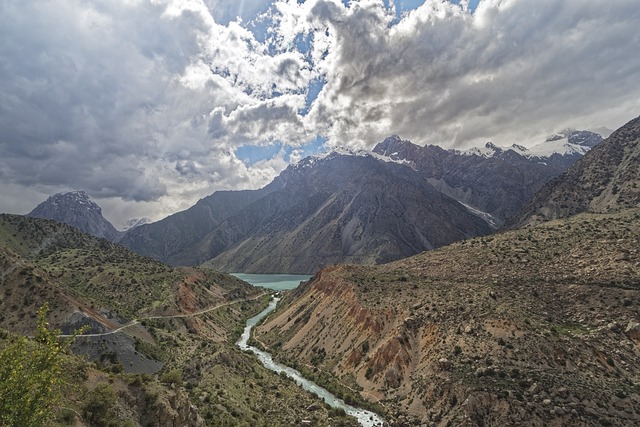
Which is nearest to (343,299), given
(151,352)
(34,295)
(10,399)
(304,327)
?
(304,327)

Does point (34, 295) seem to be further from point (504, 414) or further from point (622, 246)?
point (622, 246)

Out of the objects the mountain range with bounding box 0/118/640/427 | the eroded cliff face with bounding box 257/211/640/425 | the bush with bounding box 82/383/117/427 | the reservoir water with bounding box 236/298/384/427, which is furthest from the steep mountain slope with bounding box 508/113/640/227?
the bush with bounding box 82/383/117/427

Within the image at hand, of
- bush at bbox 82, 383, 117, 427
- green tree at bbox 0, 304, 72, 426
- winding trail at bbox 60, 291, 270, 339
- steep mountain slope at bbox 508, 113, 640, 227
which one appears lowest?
winding trail at bbox 60, 291, 270, 339

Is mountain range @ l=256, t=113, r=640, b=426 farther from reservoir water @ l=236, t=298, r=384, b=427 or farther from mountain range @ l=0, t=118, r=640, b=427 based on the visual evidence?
reservoir water @ l=236, t=298, r=384, b=427

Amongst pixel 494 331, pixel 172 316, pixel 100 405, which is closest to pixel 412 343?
pixel 494 331

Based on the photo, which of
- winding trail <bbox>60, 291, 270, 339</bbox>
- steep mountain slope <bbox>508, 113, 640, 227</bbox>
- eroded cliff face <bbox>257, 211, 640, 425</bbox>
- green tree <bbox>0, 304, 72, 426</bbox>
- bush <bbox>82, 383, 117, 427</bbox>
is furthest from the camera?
steep mountain slope <bbox>508, 113, 640, 227</bbox>

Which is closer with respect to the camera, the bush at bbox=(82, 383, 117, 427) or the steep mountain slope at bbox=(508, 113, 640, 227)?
the bush at bbox=(82, 383, 117, 427)

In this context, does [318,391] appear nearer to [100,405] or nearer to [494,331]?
[494,331]
